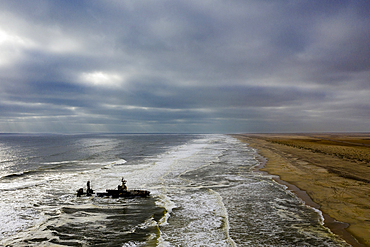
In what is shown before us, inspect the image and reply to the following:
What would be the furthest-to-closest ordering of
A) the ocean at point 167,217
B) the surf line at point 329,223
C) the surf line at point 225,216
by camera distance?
the ocean at point 167,217
the surf line at point 225,216
the surf line at point 329,223

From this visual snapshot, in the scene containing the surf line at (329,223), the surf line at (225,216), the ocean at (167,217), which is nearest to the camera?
the surf line at (329,223)

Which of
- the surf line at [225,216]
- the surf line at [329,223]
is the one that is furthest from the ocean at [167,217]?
the surf line at [329,223]

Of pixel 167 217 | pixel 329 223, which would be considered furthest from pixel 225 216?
pixel 329 223

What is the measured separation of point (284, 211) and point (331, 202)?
11.6ft

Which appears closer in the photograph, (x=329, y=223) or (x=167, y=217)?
(x=329, y=223)

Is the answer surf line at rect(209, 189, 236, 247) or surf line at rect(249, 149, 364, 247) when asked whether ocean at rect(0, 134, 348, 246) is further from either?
surf line at rect(249, 149, 364, 247)

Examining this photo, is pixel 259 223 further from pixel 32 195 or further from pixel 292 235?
pixel 32 195

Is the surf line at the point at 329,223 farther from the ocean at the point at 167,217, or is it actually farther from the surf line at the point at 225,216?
the surf line at the point at 225,216

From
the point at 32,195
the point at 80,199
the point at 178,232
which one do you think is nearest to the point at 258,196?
the point at 178,232

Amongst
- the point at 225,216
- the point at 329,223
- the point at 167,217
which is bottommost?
the point at 167,217

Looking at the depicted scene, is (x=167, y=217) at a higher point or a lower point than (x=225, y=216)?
lower

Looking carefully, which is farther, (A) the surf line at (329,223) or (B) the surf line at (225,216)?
(B) the surf line at (225,216)

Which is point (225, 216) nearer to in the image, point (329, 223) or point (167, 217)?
point (167, 217)

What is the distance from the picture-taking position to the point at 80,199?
15406 millimetres
